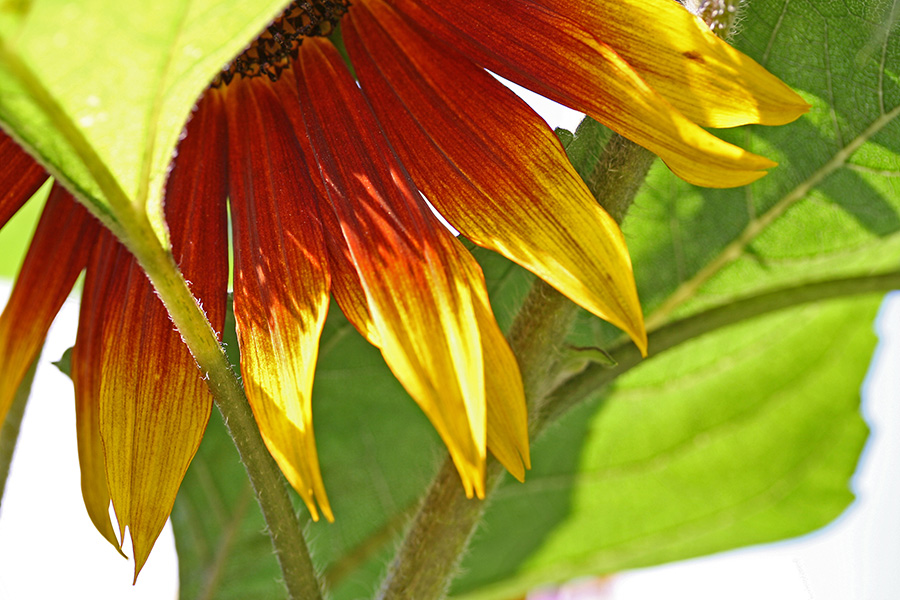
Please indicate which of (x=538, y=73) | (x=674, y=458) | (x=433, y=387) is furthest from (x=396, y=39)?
(x=674, y=458)

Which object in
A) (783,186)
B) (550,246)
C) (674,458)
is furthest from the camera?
(674,458)

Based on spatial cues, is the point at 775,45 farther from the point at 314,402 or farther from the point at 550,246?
the point at 314,402

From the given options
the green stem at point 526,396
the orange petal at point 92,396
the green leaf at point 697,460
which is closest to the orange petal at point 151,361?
the orange petal at point 92,396

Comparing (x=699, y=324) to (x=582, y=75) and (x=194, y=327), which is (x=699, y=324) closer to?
(x=582, y=75)

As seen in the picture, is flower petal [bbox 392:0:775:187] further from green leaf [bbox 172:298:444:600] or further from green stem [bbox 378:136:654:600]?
green leaf [bbox 172:298:444:600]

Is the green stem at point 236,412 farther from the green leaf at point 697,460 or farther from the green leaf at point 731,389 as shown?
Result: the green leaf at point 697,460
